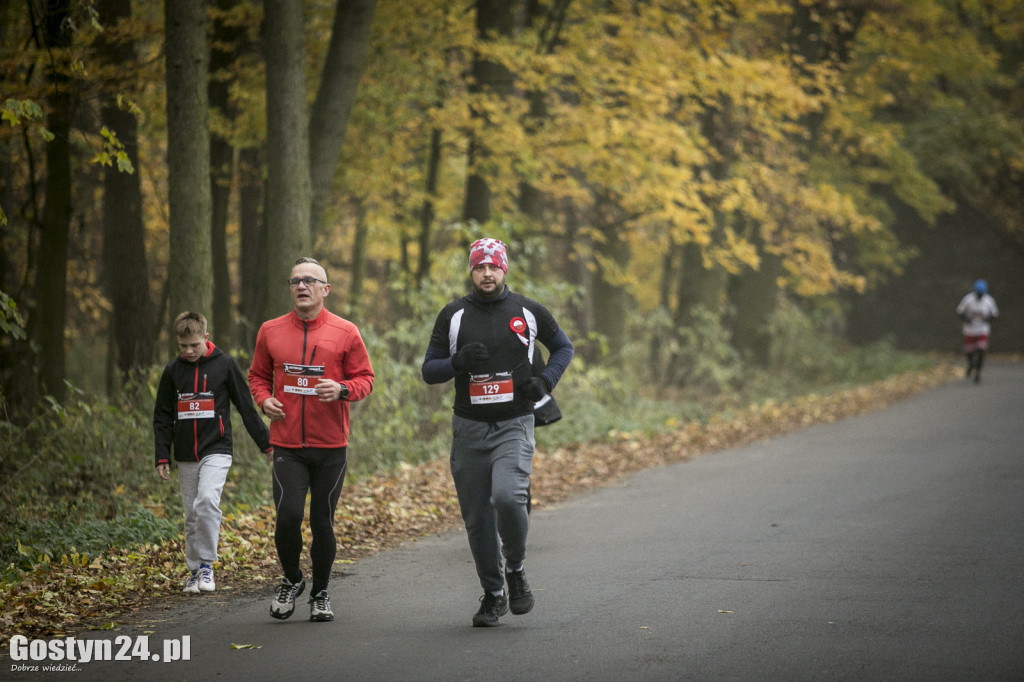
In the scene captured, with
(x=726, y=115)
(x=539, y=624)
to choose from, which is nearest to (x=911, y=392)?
(x=726, y=115)

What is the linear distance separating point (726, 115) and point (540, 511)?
14447 millimetres

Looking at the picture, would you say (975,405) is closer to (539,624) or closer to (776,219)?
(776,219)

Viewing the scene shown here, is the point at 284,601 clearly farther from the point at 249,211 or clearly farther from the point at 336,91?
the point at 249,211

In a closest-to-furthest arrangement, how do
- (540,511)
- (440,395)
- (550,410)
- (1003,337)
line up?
(550,410) → (540,511) → (440,395) → (1003,337)

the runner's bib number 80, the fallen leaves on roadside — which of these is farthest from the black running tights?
the fallen leaves on roadside

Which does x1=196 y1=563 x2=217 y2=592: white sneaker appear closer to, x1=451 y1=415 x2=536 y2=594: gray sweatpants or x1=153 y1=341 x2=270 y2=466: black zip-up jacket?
x1=153 y1=341 x2=270 y2=466: black zip-up jacket

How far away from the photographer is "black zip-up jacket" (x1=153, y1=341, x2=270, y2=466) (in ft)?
23.1

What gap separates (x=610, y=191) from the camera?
19.6m

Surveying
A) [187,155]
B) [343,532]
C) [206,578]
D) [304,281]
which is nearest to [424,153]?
[187,155]

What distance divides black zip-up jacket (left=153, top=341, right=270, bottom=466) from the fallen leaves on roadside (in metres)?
0.92

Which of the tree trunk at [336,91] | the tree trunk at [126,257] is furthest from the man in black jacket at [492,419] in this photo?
the tree trunk at [126,257]

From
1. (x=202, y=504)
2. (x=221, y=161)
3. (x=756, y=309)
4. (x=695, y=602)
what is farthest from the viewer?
(x=756, y=309)

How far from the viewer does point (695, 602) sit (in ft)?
21.4

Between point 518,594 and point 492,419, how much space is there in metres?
1.03
